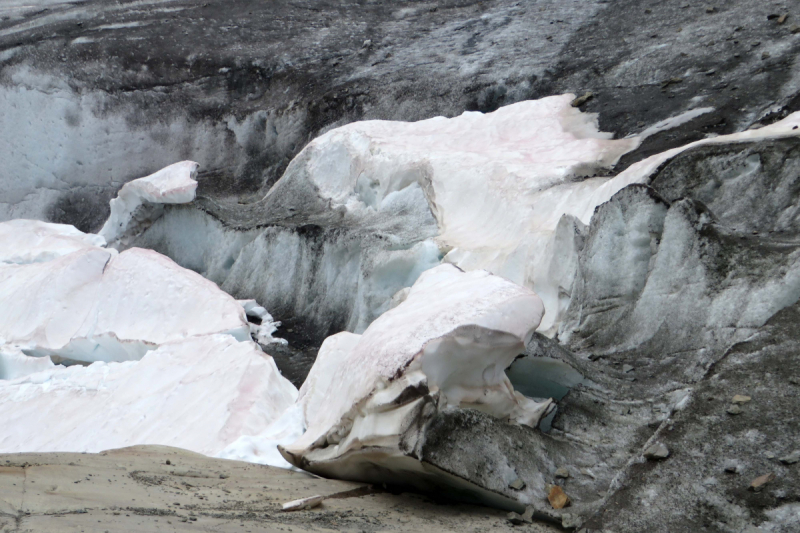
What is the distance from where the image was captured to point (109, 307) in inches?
255

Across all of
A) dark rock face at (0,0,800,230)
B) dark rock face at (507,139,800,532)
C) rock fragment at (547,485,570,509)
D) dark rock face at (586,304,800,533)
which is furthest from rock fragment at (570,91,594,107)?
rock fragment at (547,485,570,509)

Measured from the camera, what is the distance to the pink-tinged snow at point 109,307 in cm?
611

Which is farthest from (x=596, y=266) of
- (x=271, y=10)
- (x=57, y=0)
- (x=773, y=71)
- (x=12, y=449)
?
(x=57, y=0)

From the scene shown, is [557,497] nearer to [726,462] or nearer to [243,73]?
[726,462]

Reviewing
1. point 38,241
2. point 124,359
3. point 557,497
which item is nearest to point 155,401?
point 124,359

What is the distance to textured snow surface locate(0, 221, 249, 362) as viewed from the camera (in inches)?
240

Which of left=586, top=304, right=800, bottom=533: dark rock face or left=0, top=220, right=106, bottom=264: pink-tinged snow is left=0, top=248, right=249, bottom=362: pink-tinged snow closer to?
left=0, top=220, right=106, bottom=264: pink-tinged snow

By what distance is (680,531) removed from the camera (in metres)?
2.17

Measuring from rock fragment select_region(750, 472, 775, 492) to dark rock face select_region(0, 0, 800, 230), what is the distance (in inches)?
216

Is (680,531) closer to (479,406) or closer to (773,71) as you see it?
(479,406)

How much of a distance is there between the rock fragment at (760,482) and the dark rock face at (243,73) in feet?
18.0

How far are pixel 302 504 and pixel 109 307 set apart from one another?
432cm

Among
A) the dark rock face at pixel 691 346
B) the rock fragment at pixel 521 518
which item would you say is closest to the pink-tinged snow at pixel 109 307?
the dark rock face at pixel 691 346

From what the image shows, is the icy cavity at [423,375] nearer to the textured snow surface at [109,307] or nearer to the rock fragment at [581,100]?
the textured snow surface at [109,307]
